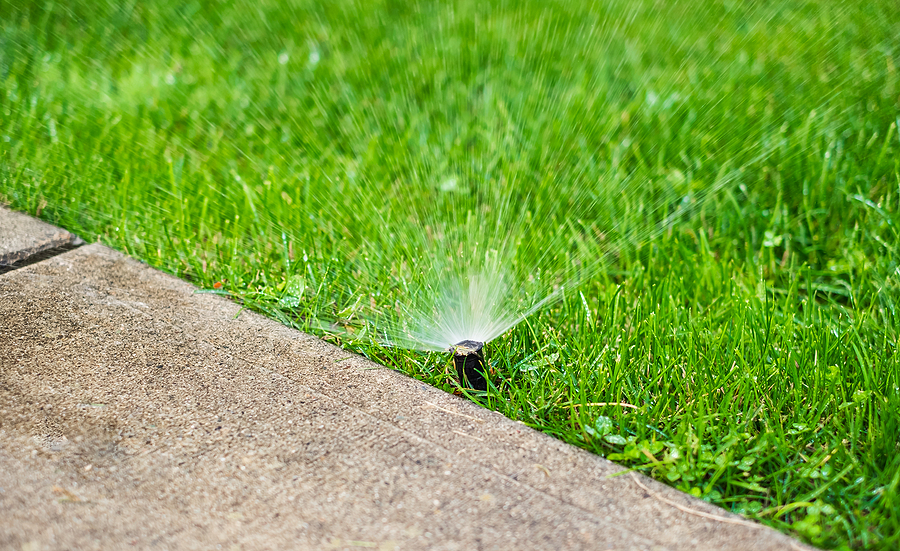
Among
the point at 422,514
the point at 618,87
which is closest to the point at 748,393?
the point at 422,514

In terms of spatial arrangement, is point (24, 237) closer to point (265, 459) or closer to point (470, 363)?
point (265, 459)

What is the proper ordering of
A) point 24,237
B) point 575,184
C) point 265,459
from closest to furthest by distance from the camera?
point 265,459 → point 24,237 → point 575,184

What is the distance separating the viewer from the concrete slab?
1295 mm

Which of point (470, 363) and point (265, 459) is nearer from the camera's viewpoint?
point (265, 459)

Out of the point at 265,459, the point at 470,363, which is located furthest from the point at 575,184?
the point at 265,459

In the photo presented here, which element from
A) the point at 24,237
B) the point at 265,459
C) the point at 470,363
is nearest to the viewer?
the point at 265,459

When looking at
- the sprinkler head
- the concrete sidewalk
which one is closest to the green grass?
the sprinkler head

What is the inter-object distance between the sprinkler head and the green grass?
0.05 m

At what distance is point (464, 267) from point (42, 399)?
3.70ft

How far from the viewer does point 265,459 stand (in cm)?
145

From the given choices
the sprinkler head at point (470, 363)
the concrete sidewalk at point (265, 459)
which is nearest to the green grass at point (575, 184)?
the sprinkler head at point (470, 363)

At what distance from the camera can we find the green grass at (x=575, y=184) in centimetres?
170

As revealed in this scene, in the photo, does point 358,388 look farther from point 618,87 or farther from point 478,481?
point 618,87

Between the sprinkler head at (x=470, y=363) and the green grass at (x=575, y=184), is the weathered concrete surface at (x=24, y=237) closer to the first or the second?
the green grass at (x=575, y=184)
